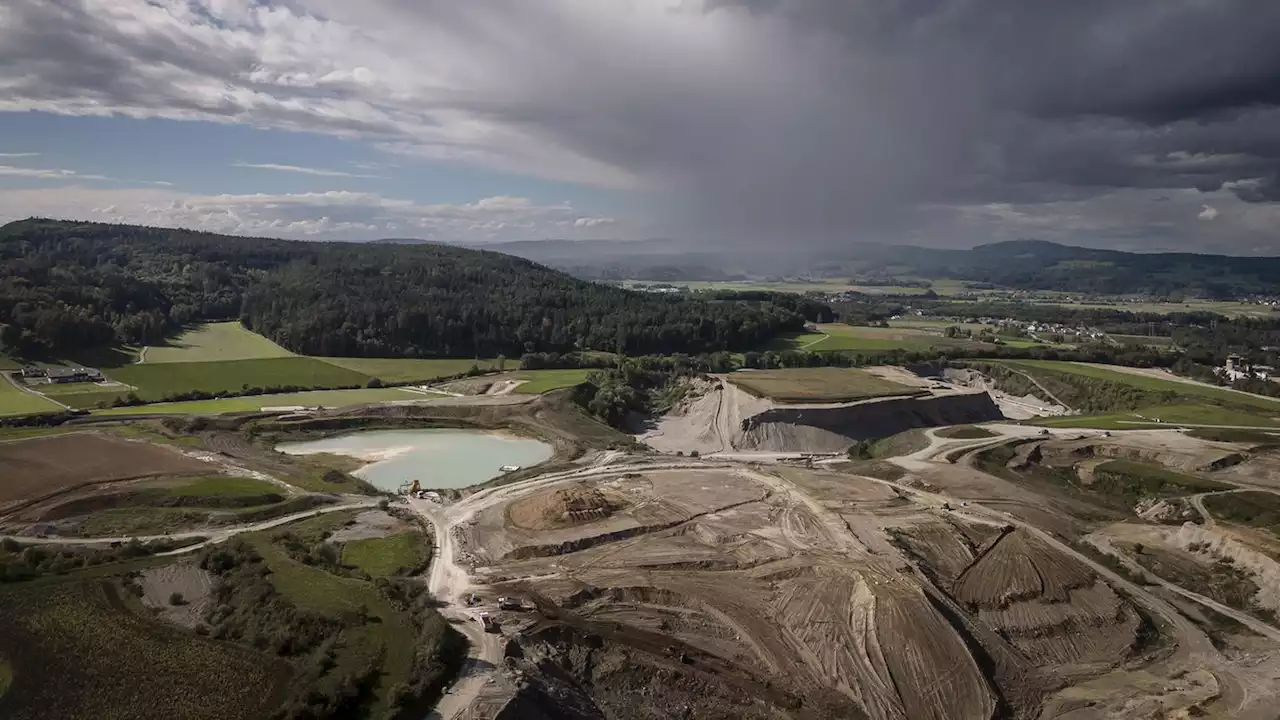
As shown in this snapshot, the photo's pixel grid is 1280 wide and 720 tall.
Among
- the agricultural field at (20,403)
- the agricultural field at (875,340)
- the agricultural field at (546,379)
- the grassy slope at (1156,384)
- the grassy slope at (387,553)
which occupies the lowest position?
the grassy slope at (387,553)

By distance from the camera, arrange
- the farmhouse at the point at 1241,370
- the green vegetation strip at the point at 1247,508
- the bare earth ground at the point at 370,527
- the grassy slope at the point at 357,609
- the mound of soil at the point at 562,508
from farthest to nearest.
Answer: the farmhouse at the point at 1241,370 < the green vegetation strip at the point at 1247,508 < the mound of soil at the point at 562,508 < the bare earth ground at the point at 370,527 < the grassy slope at the point at 357,609

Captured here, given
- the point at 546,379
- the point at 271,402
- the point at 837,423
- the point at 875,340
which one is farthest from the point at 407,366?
the point at 875,340

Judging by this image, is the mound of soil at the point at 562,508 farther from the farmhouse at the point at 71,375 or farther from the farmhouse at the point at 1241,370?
the farmhouse at the point at 1241,370

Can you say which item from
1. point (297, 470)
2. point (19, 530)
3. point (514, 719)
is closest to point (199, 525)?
point (19, 530)

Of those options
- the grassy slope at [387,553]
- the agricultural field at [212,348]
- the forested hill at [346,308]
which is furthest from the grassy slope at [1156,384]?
the agricultural field at [212,348]

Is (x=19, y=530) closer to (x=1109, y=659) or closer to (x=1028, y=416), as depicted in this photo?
(x=1109, y=659)

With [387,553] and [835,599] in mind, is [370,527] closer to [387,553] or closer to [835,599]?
[387,553]

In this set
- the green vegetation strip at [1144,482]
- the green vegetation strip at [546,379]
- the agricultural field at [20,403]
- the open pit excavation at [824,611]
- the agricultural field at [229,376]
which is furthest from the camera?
the green vegetation strip at [546,379]
